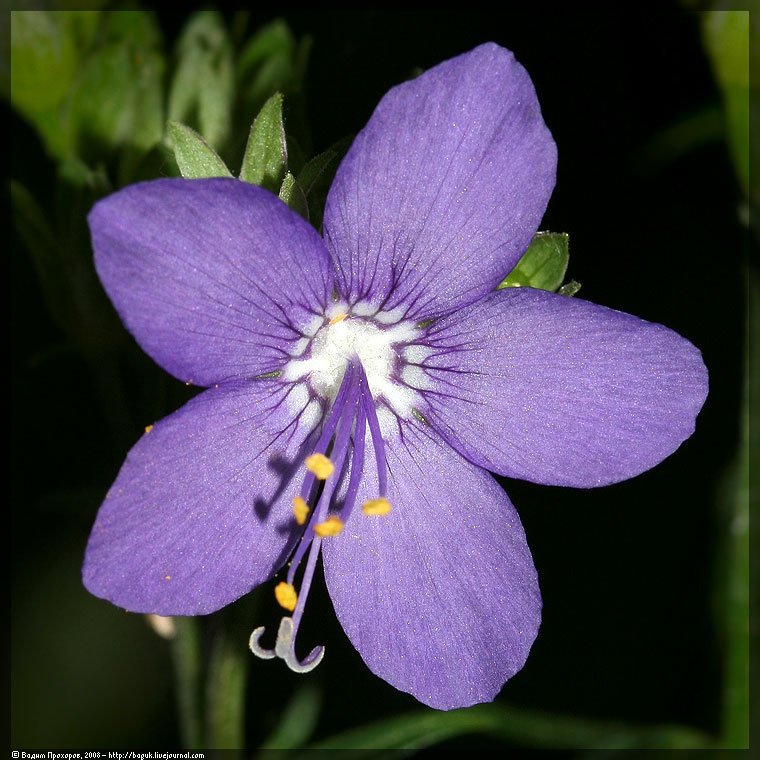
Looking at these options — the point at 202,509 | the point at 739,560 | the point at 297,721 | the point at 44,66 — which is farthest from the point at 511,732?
the point at 44,66

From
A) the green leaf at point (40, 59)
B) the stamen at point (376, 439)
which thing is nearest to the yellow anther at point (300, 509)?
the stamen at point (376, 439)

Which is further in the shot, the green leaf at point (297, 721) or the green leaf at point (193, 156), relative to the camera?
the green leaf at point (297, 721)

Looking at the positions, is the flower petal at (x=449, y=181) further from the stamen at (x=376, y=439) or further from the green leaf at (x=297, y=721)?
the green leaf at (x=297, y=721)

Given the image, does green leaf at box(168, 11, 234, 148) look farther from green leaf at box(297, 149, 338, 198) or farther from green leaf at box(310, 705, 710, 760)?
green leaf at box(310, 705, 710, 760)

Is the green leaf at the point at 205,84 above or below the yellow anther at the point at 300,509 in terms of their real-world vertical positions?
above

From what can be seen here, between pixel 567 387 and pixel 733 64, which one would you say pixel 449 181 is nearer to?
pixel 567 387

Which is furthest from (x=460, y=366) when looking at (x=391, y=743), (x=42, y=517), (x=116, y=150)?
(x=42, y=517)
